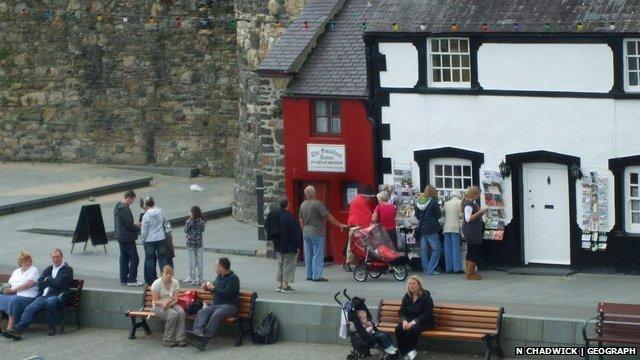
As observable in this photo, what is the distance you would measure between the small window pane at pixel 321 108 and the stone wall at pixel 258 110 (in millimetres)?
1299

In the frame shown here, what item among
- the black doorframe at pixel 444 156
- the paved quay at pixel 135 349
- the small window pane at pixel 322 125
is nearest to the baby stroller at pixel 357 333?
the paved quay at pixel 135 349

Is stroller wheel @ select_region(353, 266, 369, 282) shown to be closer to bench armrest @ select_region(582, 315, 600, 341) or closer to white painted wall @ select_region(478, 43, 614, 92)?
white painted wall @ select_region(478, 43, 614, 92)

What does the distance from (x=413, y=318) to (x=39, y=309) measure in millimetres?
5751

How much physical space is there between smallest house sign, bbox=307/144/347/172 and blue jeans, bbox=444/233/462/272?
249cm

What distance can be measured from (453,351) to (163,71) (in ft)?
60.6

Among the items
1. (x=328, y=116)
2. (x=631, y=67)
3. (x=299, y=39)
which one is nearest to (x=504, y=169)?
(x=631, y=67)

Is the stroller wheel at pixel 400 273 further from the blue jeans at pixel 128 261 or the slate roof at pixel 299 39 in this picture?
the slate roof at pixel 299 39

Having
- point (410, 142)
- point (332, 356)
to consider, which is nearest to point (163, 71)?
point (410, 142)

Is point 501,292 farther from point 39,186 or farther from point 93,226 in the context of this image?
point 39,186

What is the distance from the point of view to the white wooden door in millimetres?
27672

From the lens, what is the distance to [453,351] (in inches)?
914

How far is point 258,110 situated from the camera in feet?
109

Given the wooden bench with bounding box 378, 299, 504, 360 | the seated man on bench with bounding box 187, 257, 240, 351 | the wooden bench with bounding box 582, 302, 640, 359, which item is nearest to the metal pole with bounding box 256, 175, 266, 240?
the seated man on bench with bounding box 187, 257, 240, 351

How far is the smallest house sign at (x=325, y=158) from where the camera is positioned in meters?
29.7
